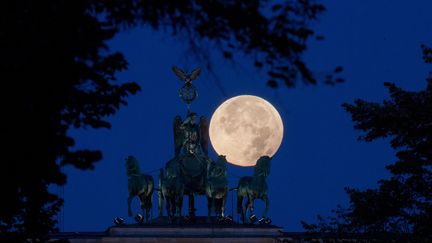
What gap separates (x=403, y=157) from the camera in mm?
30141

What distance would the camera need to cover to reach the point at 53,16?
1207cm

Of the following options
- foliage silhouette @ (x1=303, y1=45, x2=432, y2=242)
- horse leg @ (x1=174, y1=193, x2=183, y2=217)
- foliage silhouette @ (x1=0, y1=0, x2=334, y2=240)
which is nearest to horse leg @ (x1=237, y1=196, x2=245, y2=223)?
horse leg @ (x1=174, y1=193, x2=183, y2=217)

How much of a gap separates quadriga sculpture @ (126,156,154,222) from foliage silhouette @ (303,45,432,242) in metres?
20.3

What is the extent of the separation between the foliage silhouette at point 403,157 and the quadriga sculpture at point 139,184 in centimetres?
2031

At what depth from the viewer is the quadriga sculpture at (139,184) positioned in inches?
2012

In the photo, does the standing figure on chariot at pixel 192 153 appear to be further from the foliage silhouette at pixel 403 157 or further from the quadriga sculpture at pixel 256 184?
the foliage silhouette at pixel 403 157

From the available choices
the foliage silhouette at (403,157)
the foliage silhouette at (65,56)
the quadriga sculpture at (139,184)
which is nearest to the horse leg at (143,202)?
the quadriga sculpture at (139,184)

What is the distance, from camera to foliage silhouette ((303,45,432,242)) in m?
29.7

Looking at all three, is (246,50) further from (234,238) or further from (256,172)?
(234,238)

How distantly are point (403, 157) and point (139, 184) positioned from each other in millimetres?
22318

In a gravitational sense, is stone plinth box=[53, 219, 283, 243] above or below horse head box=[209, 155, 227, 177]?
→ below

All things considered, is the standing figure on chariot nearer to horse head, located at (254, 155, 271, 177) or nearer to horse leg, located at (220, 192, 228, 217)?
horse leg, located at (220, 192, 228, 217)

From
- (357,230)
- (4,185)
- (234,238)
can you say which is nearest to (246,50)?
(4,185)

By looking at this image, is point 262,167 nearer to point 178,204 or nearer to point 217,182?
point 217,182
